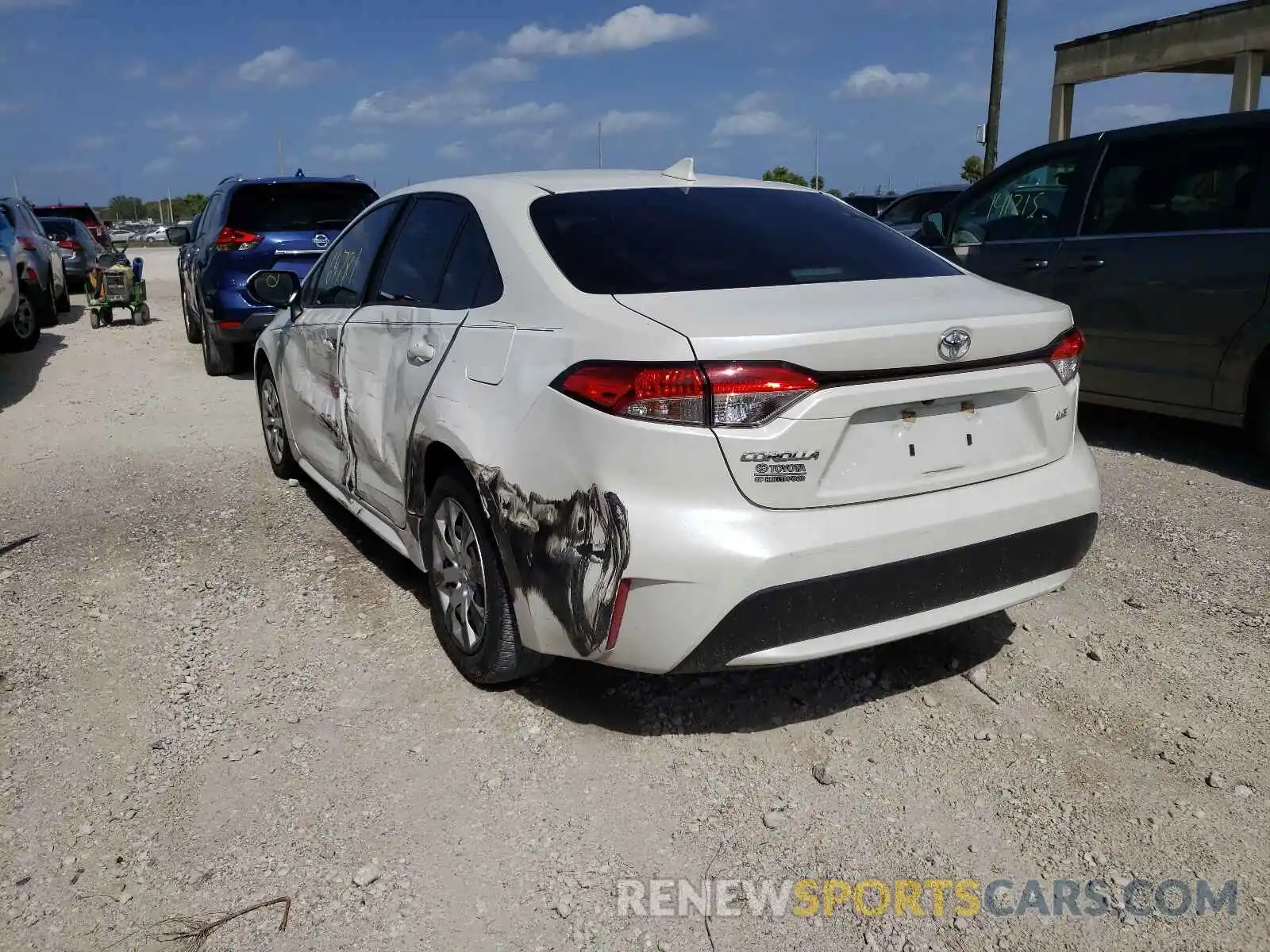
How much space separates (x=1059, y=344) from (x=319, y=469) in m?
3.27

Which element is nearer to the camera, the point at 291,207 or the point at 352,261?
the point at 352,261

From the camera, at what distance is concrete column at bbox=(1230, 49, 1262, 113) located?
1702 cm

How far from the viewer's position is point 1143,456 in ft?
20.2

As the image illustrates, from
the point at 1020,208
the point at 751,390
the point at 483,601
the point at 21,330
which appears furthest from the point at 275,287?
the point at 21,330

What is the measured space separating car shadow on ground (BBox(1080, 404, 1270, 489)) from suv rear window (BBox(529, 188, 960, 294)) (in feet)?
10.5

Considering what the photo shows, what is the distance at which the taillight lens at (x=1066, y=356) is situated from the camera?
3090mm

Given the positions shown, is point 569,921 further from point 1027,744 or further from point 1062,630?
point 1062,630

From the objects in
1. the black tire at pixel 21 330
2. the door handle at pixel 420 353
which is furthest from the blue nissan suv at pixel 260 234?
the door handle at pixel 420 353

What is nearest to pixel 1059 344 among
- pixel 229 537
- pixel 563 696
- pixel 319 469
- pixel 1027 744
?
pixel 1027 744

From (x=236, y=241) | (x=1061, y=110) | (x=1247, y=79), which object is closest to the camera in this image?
(x=236, y=241)

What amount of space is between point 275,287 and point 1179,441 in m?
5.24

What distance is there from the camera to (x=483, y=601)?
336cm

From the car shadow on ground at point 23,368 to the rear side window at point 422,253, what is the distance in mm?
→ 6036

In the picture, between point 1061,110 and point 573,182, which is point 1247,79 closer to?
point 1061,110
